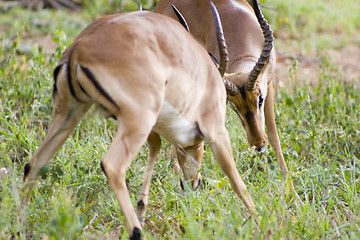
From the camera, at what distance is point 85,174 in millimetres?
3842

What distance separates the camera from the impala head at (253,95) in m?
4.24

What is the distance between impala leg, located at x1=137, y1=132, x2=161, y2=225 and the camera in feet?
11.9

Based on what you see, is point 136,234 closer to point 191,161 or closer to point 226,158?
point 226,158

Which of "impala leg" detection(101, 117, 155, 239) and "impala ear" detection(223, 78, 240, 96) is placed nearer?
"impala leg" detection(101, 117, 155, 239)

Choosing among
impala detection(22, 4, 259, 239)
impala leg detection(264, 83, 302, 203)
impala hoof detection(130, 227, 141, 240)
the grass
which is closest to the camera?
impala detection(22, 4, 259, 239)

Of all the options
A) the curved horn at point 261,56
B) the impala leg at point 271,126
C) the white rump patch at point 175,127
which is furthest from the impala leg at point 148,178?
the impala leg at point 271,126

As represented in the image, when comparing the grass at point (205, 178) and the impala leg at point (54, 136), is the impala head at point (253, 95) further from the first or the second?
the impala leg at point (54, 136)

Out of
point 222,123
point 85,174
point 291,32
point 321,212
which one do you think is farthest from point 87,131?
point 291,32

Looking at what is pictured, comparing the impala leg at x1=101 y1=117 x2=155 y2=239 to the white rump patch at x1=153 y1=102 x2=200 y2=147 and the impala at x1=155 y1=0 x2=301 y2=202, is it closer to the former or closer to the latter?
the white rump patch at x1=153 y1=102 x2=200 y2=147

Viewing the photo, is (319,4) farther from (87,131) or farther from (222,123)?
(222,123)

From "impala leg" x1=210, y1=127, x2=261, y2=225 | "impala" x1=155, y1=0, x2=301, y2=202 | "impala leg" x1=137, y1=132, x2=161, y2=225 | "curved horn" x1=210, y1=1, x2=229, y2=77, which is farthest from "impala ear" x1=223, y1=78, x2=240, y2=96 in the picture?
"impala leg" x1=210, y1=127, x2=261, y2=225

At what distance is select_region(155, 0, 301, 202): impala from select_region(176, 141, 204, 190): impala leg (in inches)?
21.4

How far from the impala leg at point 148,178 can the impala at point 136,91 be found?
0.01 meters

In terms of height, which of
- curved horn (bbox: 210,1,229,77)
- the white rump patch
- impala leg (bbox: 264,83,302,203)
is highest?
curved horn (bbox: 210,1,229,77)
